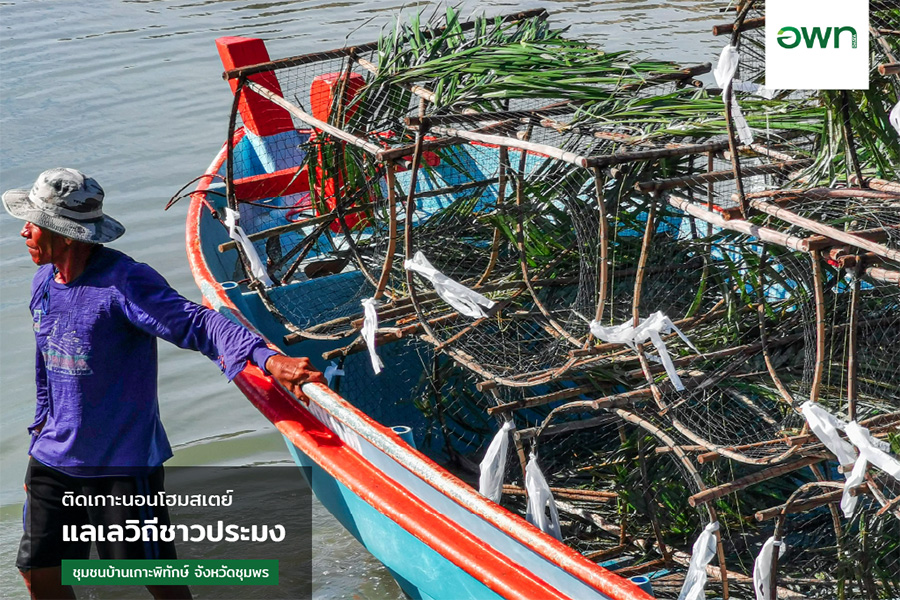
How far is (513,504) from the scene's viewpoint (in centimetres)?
395

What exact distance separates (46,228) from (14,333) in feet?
12.4

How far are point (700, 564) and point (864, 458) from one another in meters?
0.52

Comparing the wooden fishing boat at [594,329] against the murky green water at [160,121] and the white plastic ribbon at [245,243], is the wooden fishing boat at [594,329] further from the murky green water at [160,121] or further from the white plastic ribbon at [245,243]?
the murky green water at [160,121]

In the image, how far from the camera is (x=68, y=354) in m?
3.19

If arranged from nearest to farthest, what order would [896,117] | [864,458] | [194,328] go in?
[864,458], [896,117], [194,328]

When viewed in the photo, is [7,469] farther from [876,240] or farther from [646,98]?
[876,240]

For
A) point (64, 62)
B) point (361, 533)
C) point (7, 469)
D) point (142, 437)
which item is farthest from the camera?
point (64, 62)

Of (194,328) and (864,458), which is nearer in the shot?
(864,458)

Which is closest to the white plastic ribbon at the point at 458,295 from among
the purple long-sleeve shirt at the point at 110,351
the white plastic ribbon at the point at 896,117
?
the purple long-sleeve shirt at the point at 110,351

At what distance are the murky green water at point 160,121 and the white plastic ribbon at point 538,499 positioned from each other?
1.31m

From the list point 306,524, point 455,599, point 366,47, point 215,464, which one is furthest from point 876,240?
point 215,464

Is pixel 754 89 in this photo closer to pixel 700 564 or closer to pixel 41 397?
pixel 700 564

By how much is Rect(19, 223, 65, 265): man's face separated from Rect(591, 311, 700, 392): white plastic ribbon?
158 cm

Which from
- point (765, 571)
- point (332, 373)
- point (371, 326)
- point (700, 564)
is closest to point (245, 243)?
point (332, 373)
